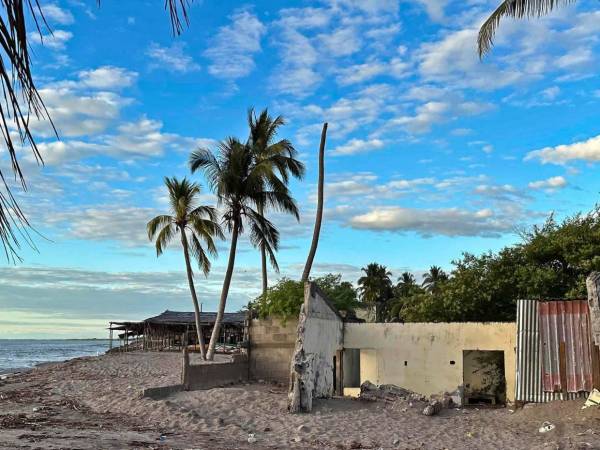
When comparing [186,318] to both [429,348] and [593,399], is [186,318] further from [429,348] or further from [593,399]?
[593,399]

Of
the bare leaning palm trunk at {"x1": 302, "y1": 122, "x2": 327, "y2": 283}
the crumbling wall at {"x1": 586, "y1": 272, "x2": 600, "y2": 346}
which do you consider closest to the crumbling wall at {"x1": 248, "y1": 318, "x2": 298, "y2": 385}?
the bare leaning palm trunk at {"x1": 302, "y1": 122, "x2": 327, "y2": 283}

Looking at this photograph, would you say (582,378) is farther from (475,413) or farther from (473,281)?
(473,281)

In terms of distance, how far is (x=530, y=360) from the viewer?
14750 mm

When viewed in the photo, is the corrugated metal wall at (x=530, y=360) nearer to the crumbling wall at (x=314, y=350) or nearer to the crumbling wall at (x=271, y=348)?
the crumbling wall at (x=314, y=350)

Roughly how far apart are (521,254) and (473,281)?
194 centimetres

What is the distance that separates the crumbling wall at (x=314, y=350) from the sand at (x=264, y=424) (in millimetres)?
460

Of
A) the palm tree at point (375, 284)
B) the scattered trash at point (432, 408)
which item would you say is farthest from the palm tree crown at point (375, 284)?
the scattered trash at point (432, 408)

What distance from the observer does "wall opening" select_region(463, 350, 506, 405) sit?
17.7 m

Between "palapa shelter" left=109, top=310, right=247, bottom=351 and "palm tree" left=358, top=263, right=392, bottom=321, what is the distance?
496 inches

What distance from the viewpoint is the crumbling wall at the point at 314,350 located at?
15227 mm

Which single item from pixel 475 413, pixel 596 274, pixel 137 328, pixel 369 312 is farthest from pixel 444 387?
pixel 137 328

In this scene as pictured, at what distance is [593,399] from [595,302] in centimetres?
226

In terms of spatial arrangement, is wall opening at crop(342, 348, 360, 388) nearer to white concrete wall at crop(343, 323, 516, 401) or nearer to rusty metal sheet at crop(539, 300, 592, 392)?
white concrete wall at crop(343, 323, 516, 401)

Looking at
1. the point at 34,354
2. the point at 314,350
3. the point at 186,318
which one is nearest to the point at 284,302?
the point at 314,350
